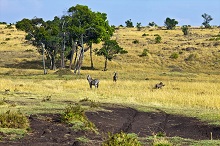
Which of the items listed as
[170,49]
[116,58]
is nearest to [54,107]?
[116,58]

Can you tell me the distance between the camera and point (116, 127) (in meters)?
17.4

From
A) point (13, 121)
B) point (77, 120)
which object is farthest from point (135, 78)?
point (13, 121)

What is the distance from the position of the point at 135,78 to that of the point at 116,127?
3252 cm

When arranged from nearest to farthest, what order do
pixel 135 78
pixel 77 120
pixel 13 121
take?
pixel 13 121 < pixel 77 120 < pixel 135 78

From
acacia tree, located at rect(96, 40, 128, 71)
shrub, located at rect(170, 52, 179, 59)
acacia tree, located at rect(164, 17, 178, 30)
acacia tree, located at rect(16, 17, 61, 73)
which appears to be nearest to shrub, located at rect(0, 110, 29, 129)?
acacia tree, located at rect(16, 17, 61, 73)

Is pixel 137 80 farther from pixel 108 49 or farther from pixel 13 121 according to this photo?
pixel 13 121

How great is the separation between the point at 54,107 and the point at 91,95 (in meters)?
8.68

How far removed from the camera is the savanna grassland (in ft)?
82.5

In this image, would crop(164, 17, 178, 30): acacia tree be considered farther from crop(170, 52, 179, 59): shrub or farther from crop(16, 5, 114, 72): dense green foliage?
crop(16, 5, 114, 72): dense green foliage

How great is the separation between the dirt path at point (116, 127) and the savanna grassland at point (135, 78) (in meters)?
1.40

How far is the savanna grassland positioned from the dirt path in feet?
4.59

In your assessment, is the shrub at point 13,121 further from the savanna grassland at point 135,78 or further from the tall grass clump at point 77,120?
the savanna grassland at point 135,78

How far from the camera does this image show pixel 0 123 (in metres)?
15.1

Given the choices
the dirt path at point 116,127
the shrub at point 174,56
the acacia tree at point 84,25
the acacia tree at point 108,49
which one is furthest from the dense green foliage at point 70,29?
the dirt path at point 116,127
